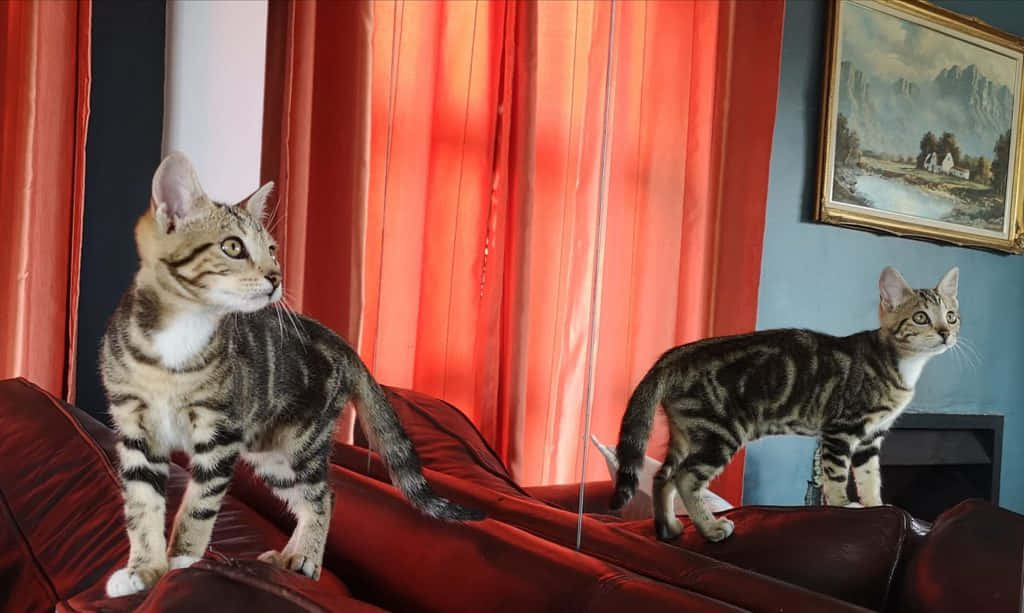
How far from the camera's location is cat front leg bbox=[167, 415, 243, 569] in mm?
587

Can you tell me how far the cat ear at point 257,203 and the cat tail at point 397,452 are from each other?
0.17 meters

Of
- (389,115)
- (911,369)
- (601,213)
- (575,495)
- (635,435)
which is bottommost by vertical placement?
(575,495)

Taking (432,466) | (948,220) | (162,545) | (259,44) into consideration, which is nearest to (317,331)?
(162,545)

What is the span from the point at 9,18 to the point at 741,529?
56.2 inches

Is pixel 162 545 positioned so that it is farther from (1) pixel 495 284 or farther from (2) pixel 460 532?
(1) pixel 495 284

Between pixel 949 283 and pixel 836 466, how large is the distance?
183 mm

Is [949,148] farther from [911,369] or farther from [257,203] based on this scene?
[257,203]

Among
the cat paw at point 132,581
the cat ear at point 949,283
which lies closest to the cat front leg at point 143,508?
the cat paw at point 132,581

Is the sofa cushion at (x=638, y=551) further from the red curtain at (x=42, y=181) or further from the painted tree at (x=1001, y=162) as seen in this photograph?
the red curtain at (x=42, y=181)

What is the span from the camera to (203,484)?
61 centimetres

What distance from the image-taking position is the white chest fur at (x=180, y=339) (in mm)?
567

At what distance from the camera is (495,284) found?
117 cm

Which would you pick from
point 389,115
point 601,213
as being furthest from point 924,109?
point 389,115

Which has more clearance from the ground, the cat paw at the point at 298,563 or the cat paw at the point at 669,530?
the cat paw at the point at 669,530
